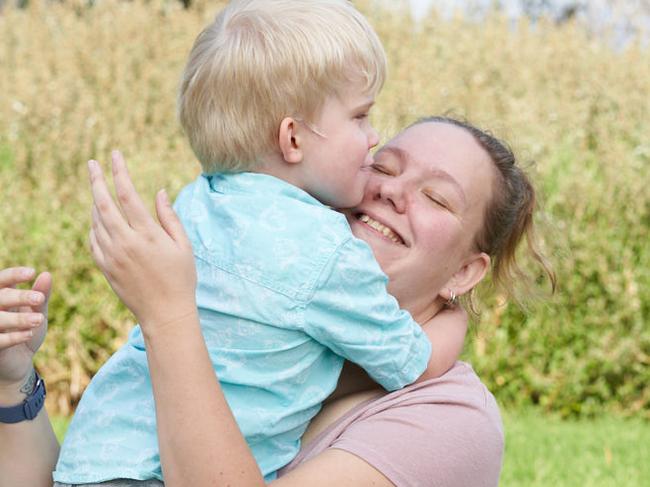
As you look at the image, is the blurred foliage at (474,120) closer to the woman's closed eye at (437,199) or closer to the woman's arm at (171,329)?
the woman's closed eye at (437,199)

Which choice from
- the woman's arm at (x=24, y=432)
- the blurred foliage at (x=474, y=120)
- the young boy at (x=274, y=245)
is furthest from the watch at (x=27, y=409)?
the blurred foliage at (x=474, y=120)

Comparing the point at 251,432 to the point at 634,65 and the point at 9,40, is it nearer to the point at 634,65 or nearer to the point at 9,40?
the point at 634,65

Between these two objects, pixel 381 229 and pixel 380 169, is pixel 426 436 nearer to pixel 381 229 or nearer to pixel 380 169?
pixel 381 229

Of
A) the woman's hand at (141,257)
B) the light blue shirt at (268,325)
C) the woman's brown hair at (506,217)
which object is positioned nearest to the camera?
the woman's hand at (141,257)

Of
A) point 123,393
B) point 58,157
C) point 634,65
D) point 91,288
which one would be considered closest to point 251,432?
point 123,393

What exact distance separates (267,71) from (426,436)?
2.82 ft

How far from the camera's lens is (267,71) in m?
2.34

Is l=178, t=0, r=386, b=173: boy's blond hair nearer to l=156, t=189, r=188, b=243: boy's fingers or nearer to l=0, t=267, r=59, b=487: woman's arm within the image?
l=156, t=189, r=188, b=243: boy's fingers

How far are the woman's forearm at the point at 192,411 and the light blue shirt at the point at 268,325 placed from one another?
19cm

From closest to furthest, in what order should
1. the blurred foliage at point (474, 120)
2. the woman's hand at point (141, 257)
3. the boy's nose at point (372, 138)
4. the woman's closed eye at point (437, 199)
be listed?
the woman's hand at point (141, 257)
the boy's nose at point (372, 138)
the woman's closed eye at point (437, 199)
the blurred foliage at point (474, 120)

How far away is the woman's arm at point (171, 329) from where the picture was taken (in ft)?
6.63

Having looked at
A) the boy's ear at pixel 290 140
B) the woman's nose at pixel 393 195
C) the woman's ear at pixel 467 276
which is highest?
the boy's ear at pixel 290 140

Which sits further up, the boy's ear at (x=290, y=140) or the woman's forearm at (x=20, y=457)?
the boy's ear at (x=290, y=140)

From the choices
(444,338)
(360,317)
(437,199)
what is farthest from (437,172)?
(360,317)
